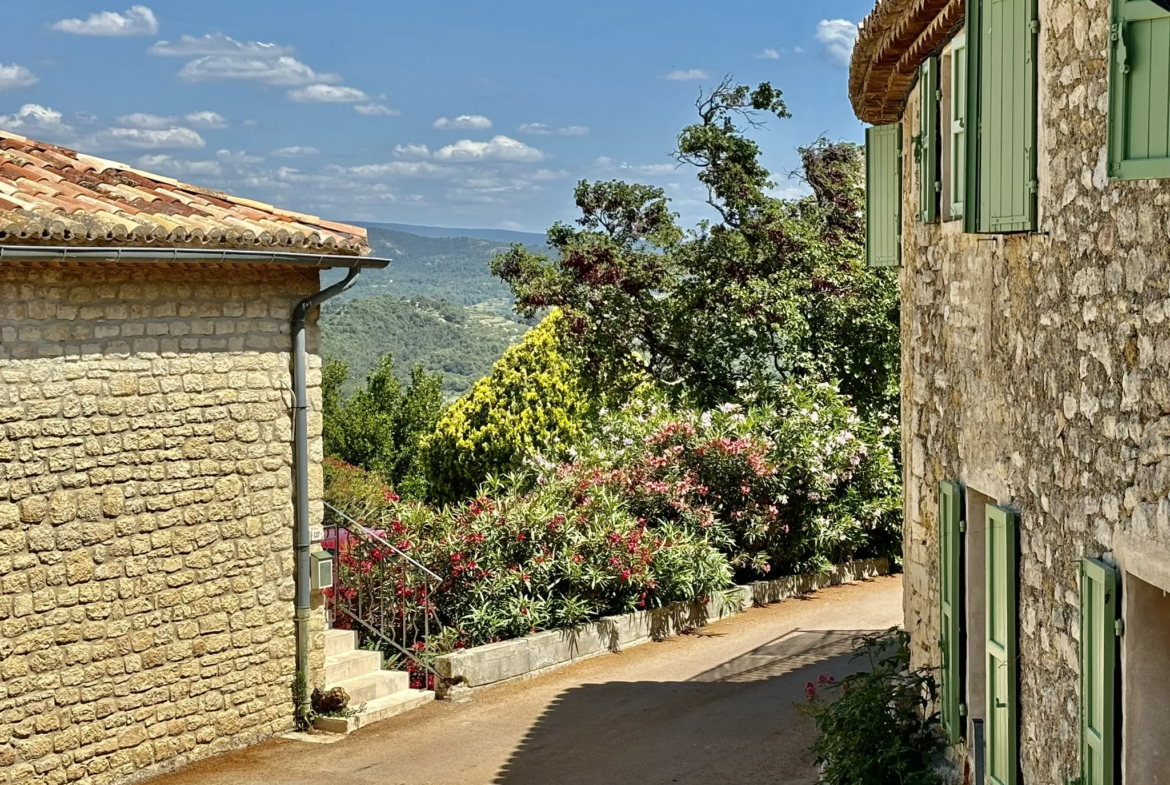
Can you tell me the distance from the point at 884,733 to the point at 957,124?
11.3 ft

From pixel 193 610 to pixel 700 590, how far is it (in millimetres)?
6319

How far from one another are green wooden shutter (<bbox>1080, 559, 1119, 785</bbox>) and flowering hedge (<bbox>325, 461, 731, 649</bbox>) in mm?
8706

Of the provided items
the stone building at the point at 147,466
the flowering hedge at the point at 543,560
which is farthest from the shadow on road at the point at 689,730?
the stone building at the point at 147,466

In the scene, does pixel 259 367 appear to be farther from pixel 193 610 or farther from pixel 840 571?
pixel 840 571

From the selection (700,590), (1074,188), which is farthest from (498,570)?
(1074,188)

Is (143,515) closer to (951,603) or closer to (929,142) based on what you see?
(951,603)

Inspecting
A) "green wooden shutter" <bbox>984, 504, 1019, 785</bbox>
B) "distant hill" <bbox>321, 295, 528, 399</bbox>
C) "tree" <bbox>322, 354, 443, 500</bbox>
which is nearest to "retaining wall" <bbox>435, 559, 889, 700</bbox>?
"green wooden shutter" <bbox>984, 504, 1019, 785</bbox>

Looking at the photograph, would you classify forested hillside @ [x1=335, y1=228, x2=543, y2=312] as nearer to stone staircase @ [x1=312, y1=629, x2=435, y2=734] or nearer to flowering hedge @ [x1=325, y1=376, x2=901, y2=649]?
flowering hedge @ [x1=325, y1=376, x2=901, y2=649]

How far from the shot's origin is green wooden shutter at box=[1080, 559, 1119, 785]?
4641 millimetres

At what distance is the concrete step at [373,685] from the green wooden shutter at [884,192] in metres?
5.58

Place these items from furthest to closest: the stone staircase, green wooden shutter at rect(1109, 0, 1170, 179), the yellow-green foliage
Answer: the yellow-green foliage, the stone staircase, green wooden shutter at rect(1109, 0, 1170, 179)

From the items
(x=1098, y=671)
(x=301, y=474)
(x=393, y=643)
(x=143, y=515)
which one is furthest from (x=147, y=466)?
(x=1098, y=671)

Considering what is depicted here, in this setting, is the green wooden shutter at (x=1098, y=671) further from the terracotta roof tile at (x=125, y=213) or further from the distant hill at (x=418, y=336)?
the distant hill at (x=418, y=336)

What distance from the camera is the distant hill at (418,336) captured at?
54000 mm
